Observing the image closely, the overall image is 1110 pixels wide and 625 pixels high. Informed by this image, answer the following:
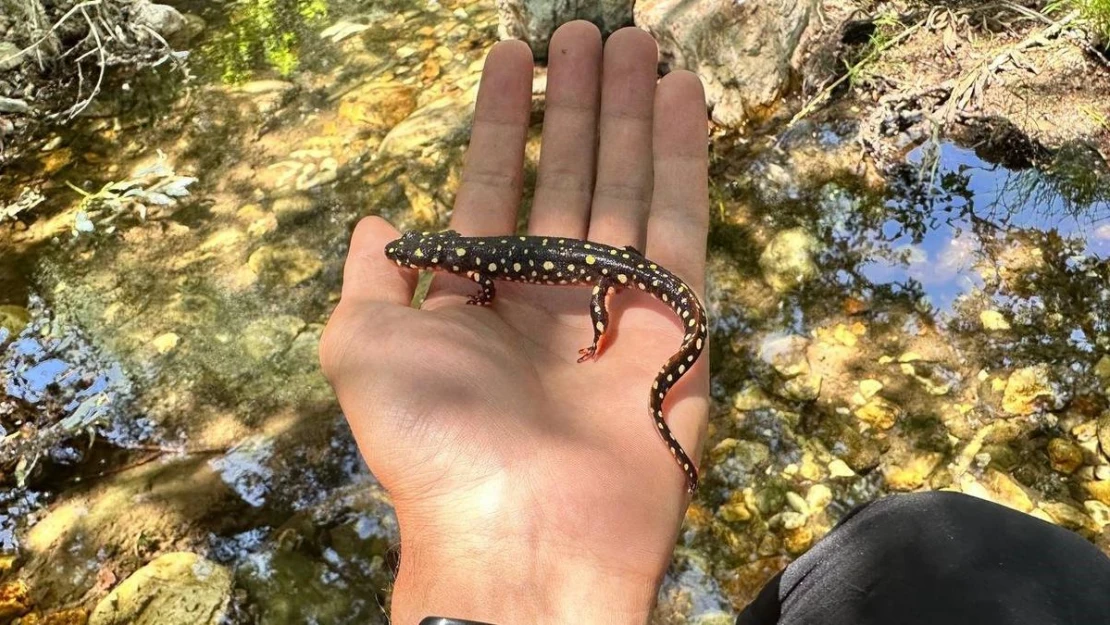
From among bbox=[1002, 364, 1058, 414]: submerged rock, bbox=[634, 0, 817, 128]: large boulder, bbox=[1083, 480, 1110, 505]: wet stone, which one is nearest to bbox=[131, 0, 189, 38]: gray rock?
bbox=[634, 0, 817, 128]: large boulder

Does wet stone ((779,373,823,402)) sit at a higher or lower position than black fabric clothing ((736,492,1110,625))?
lower

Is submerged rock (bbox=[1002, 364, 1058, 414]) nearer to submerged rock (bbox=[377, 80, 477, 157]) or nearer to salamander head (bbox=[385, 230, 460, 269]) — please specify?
salamander head (bbox=[385, 230, 460, 269])

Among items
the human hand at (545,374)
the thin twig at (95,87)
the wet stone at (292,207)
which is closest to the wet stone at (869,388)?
the human hand at (545,374)

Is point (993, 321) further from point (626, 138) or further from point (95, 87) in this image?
point (95, 87)

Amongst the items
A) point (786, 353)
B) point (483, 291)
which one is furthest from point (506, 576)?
point (786, 353)

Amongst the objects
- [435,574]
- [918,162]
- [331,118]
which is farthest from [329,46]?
[435,574]

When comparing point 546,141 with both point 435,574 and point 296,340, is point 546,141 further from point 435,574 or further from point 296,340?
point 435,574

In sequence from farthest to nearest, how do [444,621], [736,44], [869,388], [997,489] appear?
[736,44]
[869,388]
[997,489]
[444,621]
